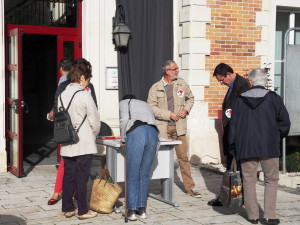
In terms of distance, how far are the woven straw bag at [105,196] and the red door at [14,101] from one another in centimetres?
272

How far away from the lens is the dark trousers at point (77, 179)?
6.42m

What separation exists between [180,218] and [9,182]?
327 centimetres

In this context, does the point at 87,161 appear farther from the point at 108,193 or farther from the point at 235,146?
the point at 235,146

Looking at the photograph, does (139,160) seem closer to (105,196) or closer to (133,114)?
(133,114)

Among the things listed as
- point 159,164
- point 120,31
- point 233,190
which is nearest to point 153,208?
point 159,164

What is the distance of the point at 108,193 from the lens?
671cm

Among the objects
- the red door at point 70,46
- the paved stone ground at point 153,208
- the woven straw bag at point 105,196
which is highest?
the red door at point 70,46

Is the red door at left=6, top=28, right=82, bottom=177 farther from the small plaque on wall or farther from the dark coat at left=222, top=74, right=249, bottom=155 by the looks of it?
the dark coat at left=222, top=74, right=249, bottom=155

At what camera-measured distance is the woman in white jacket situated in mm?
6332

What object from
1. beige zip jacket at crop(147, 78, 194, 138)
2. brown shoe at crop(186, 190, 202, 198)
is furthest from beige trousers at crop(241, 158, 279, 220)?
beige zip jacket at crop(147, 78, 194, 138)

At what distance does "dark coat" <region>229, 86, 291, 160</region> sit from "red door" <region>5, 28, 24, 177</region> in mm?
4094

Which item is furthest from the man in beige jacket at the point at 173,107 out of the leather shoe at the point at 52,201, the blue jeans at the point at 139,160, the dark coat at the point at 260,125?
the leather shoe at the point at 52,201

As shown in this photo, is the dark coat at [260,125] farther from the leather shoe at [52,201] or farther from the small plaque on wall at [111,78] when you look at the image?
the small plaque on wall at [111,78]

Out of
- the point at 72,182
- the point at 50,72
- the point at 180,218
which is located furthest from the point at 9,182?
the point at 50,72
